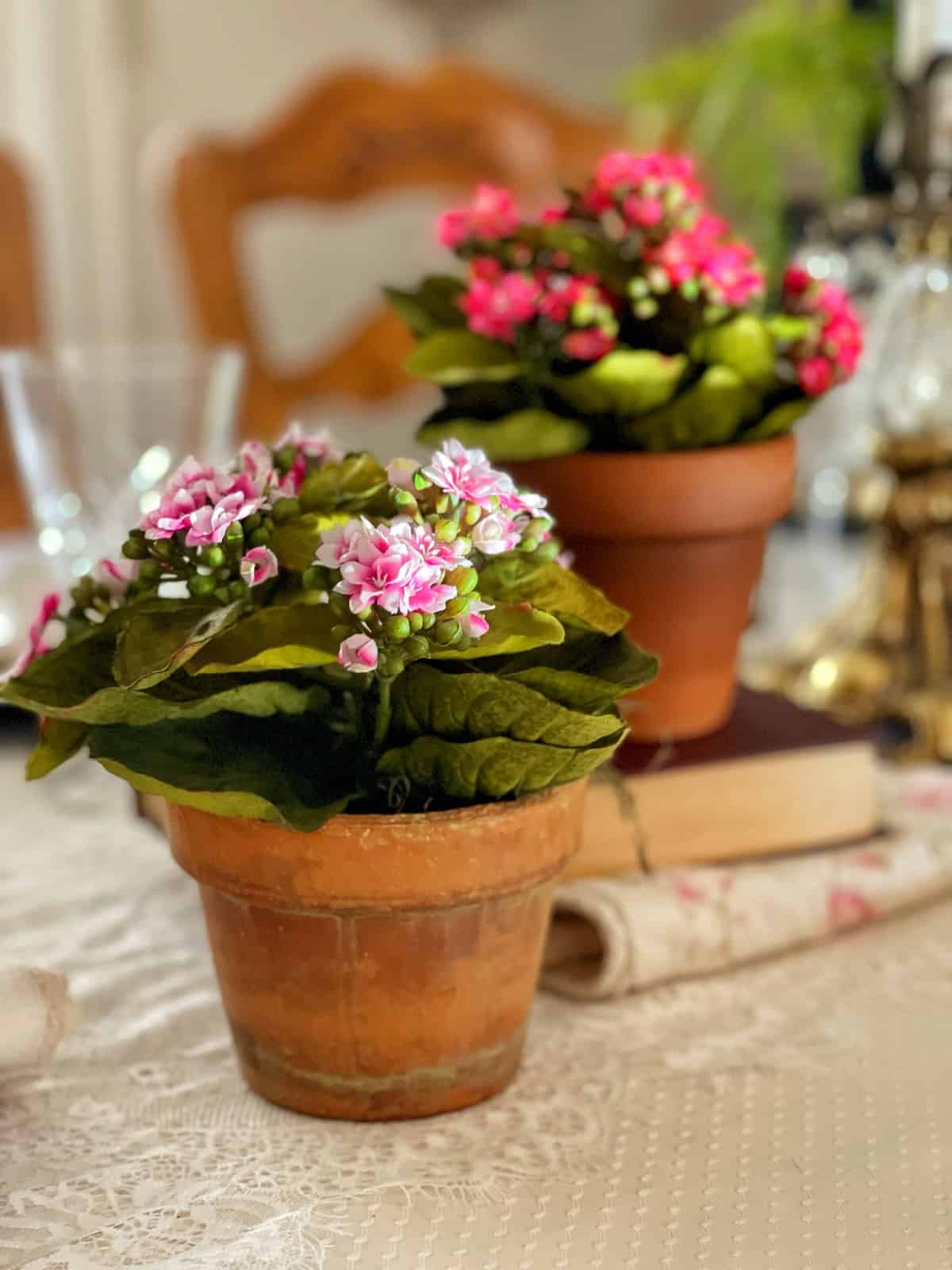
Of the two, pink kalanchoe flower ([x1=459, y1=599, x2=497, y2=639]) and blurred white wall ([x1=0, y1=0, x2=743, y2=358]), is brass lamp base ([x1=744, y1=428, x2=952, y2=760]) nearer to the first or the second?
pink kalanchoe flower ([x1=459, y1=599, x2=497, y2=639])

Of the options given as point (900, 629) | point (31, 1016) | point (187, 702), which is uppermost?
point (187, 702)

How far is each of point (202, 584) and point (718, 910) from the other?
291 millimetres

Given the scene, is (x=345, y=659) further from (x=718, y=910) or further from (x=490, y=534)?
(x=718, y=910)

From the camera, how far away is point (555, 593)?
508 mm

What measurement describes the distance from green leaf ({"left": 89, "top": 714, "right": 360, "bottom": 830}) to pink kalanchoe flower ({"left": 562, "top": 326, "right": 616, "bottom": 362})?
0.24 meters

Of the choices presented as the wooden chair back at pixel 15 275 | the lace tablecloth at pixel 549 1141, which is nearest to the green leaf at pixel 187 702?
the lace tablecloth at pixel 549 1141

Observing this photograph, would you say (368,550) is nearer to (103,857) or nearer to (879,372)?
Answer: (103,857)

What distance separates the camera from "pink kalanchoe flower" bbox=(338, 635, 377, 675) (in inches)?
17.3

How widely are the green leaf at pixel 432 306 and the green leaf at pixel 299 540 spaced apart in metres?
0.24

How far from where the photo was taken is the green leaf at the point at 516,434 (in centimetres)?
65

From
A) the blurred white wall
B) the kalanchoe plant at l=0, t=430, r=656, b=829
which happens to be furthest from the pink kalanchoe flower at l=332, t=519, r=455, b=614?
the blurred white wall

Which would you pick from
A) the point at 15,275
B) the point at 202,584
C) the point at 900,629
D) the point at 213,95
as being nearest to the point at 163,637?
the point at 202,584

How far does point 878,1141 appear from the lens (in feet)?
1.63

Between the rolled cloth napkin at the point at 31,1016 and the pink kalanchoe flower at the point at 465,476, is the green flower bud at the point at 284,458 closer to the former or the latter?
the pink kalanchoe flower at the point at 465,476
